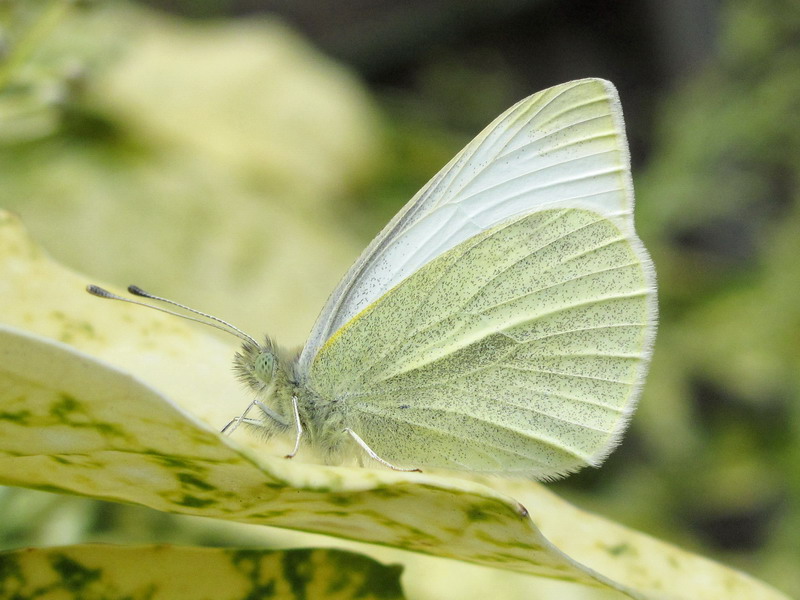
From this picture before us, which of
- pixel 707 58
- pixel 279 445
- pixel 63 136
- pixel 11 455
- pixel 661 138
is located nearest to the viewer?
pixel 11 455

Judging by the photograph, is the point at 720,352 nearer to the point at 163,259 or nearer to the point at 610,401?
the point at 610,401

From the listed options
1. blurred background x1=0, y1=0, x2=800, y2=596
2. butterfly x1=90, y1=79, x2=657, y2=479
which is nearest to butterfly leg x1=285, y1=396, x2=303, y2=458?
butterfly x1=90, y1=79, x2=657, y2=479

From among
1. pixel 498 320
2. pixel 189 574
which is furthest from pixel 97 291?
pixel 498 320

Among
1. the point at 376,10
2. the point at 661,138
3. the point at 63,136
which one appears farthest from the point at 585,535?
the point at 376,10

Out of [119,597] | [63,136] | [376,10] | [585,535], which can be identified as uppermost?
[376,10]

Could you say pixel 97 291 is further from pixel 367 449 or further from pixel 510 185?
pixel 510 185

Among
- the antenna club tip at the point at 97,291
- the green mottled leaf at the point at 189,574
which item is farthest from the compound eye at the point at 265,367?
the green mottled leaf at the point at 189,574

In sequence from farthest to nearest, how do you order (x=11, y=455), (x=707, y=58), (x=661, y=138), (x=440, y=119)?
(x=440, y=119)
(x=707, y=58)
(x=661, y=138)
(x=11, y=455)
